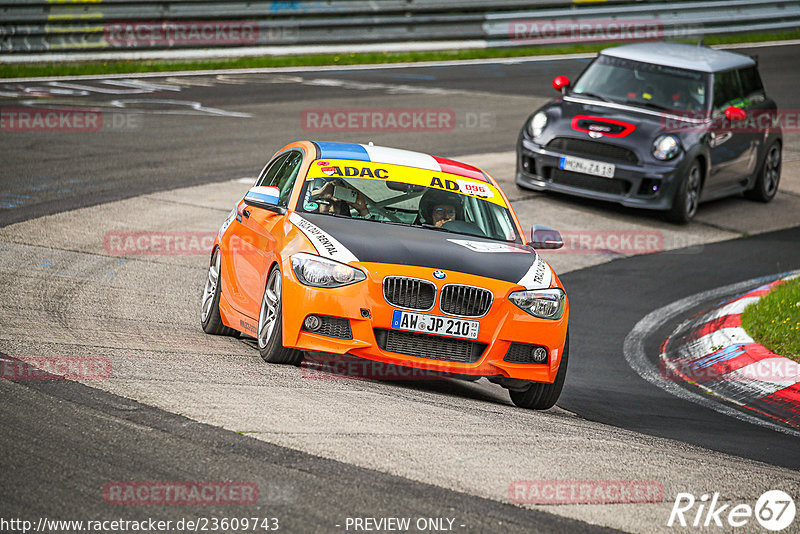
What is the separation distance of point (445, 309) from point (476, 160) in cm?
1020

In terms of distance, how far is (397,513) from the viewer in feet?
15.3

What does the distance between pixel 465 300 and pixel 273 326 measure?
121 centimetres

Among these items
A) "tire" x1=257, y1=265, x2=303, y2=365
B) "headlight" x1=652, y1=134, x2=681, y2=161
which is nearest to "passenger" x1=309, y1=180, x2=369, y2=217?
"tire" x1=257, y1=265, x2=303, y2=365

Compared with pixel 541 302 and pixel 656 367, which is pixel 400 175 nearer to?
pixel 541 302

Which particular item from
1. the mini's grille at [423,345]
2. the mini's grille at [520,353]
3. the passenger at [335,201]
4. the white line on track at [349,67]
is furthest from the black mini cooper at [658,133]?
the white line on track at [349,67]

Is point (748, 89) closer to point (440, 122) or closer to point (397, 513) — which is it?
point (440, 122)

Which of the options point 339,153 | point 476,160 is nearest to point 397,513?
point 339,153

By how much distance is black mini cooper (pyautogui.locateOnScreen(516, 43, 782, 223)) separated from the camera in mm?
14289

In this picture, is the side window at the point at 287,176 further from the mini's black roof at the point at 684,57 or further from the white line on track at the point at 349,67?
the white line on track at the point at 349,67

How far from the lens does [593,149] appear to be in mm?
14500

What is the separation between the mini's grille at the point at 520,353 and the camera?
7227 mm

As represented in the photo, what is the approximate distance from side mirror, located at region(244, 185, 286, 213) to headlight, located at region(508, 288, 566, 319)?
1795mm

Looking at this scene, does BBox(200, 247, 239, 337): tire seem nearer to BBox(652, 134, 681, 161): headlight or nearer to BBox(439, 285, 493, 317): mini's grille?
BBox(439, 285, 493, 317): mini's grille

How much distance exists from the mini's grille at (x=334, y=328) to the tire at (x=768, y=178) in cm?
1065
